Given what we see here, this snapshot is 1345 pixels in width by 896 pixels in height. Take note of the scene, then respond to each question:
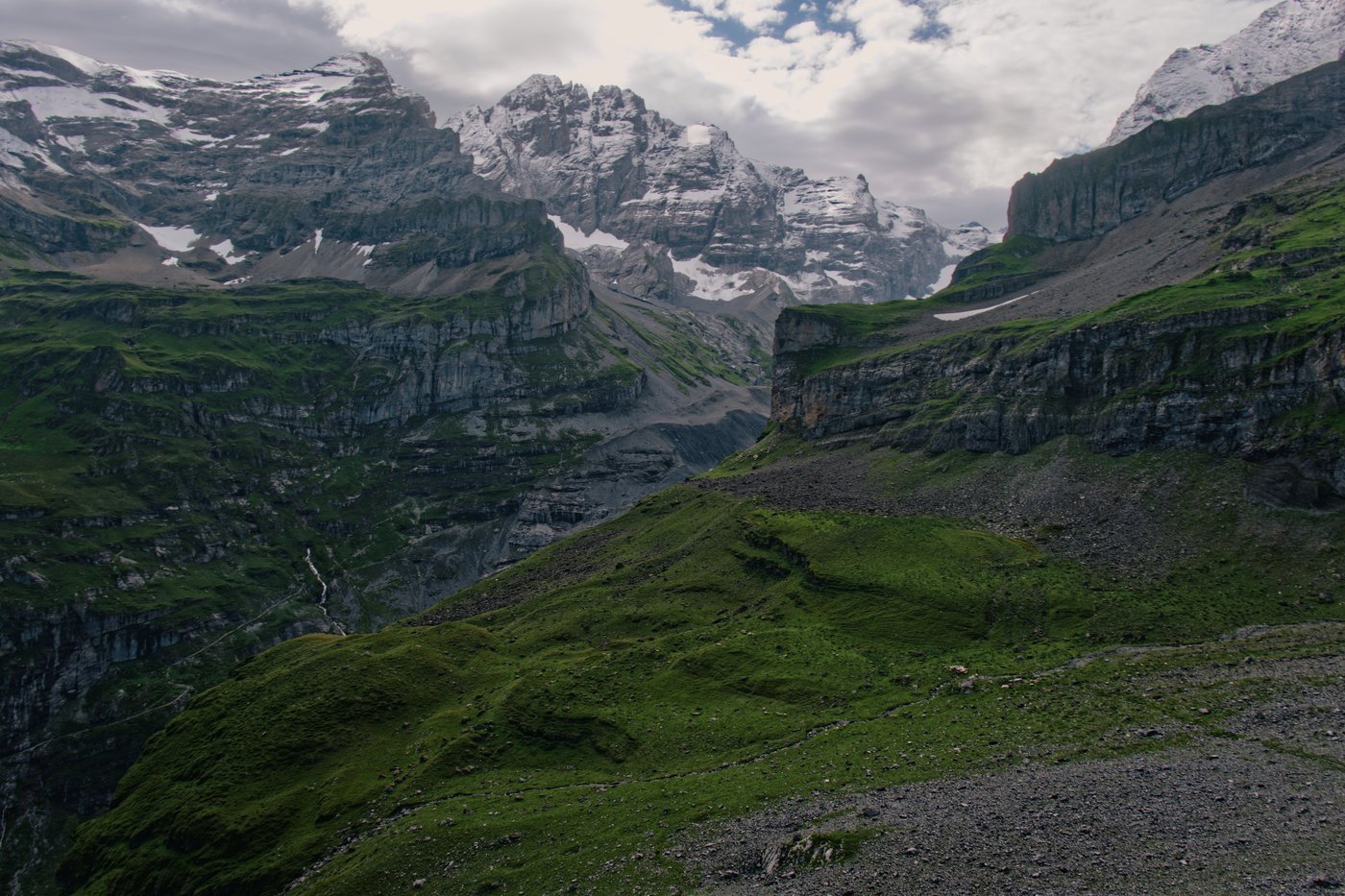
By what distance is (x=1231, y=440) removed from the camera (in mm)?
124188

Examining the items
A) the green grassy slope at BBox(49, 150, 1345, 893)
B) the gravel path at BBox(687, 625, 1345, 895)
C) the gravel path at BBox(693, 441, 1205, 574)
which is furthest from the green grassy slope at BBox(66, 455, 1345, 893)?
the gravel path at BBox(693, 441, 1205, 574)

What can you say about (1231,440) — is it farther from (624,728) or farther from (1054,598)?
(624,728)

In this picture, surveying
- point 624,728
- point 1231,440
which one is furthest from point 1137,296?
point 624,728

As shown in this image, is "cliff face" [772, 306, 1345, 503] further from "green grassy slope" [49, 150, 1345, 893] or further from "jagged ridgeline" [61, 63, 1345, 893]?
"green grassy slope" [49, 150, 1345, 893]

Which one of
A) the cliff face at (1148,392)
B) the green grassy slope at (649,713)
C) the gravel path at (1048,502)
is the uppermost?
the cliff face at (1148,392)

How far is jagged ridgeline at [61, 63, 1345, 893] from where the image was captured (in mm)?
52844

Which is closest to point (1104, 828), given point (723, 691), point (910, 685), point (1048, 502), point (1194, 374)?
point (910, 685)

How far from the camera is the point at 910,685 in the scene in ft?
280

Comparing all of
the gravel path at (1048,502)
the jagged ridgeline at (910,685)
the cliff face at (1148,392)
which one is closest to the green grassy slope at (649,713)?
the jagged ridgeline at (910,685)

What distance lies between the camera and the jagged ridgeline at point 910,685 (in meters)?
52.8

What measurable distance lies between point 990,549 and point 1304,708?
186ft

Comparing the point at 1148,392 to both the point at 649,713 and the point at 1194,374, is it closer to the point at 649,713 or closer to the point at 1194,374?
the point at 1194,374

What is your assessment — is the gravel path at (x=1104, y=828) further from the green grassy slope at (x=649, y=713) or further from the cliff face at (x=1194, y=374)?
the cliff face at (x=1194, y=374)

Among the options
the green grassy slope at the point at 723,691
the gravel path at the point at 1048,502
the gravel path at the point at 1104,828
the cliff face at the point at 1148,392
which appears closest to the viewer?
the gravel path at the point at 1104,828
